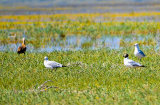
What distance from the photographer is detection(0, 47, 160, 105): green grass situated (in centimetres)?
861

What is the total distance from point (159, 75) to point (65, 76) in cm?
297

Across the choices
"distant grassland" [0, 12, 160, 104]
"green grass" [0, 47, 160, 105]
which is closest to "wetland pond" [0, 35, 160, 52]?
"distant grassland" [0, 12, 160, 104]

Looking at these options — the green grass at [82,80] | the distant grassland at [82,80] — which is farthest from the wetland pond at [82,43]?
the green grass at [82,80]

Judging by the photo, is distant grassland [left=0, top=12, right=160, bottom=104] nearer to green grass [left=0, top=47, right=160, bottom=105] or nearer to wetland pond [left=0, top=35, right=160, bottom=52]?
green grass [left=0, top=47, right=160, bottom=105]

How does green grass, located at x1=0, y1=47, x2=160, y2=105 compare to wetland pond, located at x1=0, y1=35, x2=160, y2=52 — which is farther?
wetland pond, located at x1=0, y1=35, x2=160, y2=52

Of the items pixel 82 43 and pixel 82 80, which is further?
pixel 82 43

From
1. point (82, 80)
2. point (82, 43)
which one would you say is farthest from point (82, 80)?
point (82, 43)

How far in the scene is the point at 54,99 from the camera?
859 centimetres

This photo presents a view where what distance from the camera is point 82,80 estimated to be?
10781 millimetres

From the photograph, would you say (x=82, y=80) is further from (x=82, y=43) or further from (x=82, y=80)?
(x=82, y=43)

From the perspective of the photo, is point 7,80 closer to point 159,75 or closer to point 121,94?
point 121,94

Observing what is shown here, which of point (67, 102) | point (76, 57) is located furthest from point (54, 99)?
point (76, 57)

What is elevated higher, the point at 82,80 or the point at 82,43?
the point at 82,80

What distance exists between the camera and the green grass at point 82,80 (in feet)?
28.2
